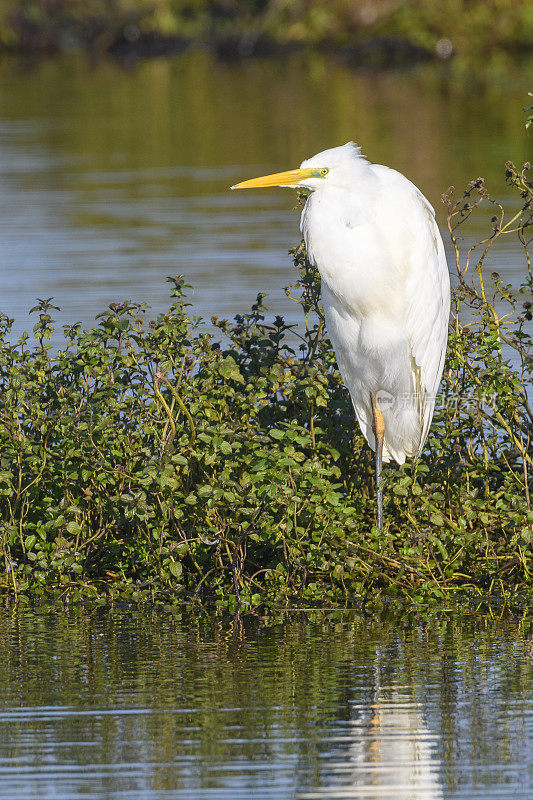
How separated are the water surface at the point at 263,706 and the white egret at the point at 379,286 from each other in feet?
2.36

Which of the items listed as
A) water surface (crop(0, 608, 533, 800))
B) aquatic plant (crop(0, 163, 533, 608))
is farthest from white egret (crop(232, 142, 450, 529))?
water surface (crop(0, 608, 533, 800))

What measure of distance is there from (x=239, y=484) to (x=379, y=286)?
3.20ft

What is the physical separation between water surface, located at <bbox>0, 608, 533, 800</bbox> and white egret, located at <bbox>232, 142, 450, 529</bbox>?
0.72 metres

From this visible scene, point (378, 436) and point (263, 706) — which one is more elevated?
point (378, 436)

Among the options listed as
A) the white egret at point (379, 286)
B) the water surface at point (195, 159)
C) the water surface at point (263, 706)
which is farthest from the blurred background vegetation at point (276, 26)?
the water surface at point (263, 706)

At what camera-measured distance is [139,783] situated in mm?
4211

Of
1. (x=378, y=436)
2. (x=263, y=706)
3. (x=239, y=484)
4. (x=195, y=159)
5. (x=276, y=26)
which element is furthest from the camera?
(x=276, y=26)

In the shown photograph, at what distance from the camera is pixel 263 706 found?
4.76 meters

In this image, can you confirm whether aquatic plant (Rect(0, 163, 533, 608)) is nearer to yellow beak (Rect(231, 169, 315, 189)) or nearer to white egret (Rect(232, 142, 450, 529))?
white egret (Rect(232, 142, 450, 529))

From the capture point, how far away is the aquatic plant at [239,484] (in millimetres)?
5656

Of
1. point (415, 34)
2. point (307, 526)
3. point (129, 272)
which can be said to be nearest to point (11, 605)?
point (307, 526)

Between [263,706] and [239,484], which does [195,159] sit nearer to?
[239,484]

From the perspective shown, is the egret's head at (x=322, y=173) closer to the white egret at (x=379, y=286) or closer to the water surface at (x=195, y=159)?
the white egret at (x=379, y=286)

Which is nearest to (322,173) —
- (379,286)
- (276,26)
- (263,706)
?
(379,286)
